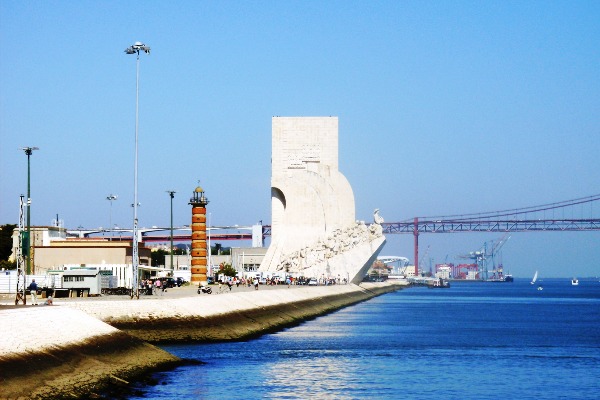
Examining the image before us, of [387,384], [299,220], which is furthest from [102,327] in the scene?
[299,220]

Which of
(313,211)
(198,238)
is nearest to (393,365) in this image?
(198,238)

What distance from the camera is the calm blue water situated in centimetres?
1889

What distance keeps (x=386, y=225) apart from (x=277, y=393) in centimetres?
12401

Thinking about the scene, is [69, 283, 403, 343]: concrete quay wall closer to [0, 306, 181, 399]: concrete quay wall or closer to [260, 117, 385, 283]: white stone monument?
[0, 306, 181, 399]: concrete quay wall

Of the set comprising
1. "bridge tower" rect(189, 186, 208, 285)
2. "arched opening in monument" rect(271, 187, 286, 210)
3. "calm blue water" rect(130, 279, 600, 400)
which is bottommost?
"calm blue water" rect(130, 279, 600, 400)

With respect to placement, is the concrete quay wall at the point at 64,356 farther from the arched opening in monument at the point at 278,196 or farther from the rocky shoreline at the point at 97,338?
the arched opening in monument at the point at 278,196

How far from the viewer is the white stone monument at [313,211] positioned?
83.4m

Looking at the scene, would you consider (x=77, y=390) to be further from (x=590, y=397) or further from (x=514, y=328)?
(x=514, y=328)

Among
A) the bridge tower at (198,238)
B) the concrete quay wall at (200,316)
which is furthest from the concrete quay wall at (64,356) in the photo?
the bridge tower at (198,238)

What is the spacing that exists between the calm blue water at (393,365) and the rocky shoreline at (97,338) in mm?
691

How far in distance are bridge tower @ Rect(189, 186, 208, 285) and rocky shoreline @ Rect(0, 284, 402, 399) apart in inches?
805

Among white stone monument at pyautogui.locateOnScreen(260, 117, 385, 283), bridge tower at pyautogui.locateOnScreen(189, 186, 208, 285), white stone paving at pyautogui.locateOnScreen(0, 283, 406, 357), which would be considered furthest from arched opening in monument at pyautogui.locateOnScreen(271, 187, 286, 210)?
white stone paving at pyautogui.locateOnScreen(0, 283, 406, 357)

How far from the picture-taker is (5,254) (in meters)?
58.4

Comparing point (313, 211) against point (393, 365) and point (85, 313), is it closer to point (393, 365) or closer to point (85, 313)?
point (393, 365)
